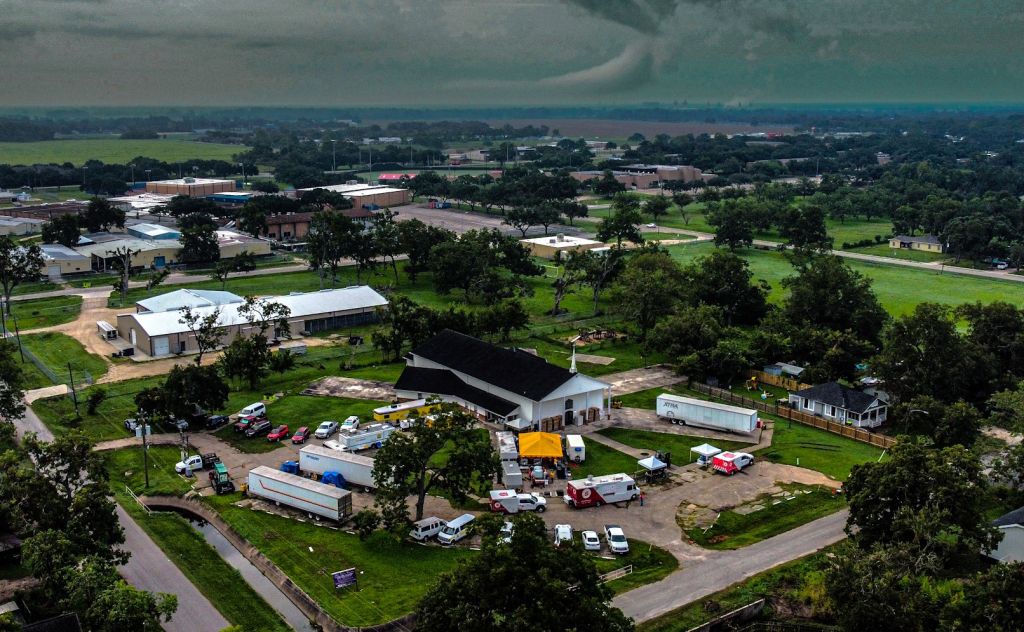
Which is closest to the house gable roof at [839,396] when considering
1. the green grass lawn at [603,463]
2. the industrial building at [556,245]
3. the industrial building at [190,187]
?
the green grass lawn at [603,463]

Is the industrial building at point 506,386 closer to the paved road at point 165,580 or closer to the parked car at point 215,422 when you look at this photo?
the parked car at point 215,422

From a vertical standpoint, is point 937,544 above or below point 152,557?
above

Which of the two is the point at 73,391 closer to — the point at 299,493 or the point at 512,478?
the point at 299,493

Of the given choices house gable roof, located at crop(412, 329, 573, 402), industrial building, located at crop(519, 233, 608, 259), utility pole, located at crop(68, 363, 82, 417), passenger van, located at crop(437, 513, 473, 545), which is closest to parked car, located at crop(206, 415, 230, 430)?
utility pole, located at crop(68, 363, 82, 417)

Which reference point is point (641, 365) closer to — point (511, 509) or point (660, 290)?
point (660, 290)

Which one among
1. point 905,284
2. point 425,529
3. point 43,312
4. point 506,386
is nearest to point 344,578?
point 425,529

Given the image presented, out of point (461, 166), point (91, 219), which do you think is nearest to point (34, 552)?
point (91, 219)
